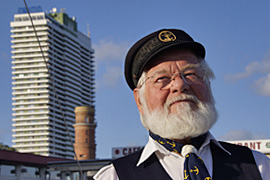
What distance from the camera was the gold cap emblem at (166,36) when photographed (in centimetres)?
233

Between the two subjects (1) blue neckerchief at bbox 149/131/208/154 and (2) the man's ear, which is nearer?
(1) blue neckerchief at bbox 149/131/208/154

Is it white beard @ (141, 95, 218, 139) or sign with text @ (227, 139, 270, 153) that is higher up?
sign with text @ (227, 139, 270, 153)

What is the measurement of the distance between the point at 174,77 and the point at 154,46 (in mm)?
208

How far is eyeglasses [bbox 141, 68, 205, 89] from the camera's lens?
7.34ft

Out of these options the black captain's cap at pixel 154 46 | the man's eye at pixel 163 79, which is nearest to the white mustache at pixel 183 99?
the man's eye at pixel 163 79

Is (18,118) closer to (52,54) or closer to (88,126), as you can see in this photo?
(52,54)

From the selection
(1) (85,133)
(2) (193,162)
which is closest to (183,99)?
(2) (193,162)

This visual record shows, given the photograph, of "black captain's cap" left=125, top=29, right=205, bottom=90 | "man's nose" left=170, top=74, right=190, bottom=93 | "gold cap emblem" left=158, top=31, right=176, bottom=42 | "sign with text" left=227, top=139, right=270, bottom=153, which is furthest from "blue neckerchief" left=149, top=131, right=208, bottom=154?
→ "sign with text" left=227, top=139, right=270, bottom=153

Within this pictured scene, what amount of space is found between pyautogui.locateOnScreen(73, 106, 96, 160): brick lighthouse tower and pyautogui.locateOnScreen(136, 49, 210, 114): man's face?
67.8 metres

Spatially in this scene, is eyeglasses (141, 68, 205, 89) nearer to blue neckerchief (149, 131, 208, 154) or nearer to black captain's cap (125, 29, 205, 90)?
black captain's cap (125, 29, 205, 90)

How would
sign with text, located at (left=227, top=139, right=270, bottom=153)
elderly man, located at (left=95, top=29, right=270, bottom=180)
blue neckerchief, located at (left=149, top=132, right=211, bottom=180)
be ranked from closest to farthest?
blue neckerchief, located at (left=149, top=132, right=211, bottom=180)
elderly man, located at (left=95, top=29, right=270, bottom=180)
sign with text, located at (left=227, top=139, right=270, bottom=153)

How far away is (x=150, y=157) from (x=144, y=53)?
544mm

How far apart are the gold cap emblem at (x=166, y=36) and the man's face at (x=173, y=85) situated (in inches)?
2.5

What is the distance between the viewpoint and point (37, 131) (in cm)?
12644
